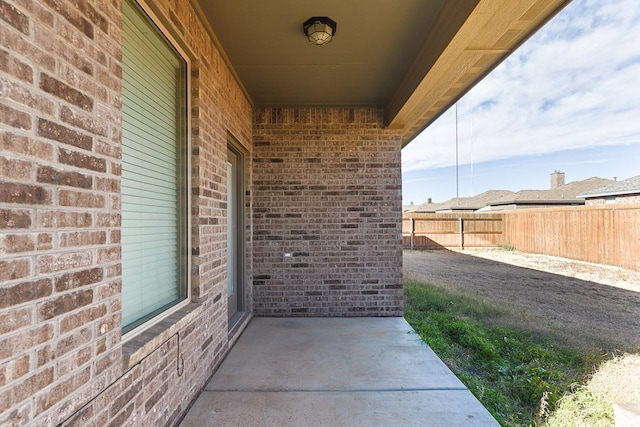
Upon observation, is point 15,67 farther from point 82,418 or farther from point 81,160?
point 82,418

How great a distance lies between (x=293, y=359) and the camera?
3.35 meters

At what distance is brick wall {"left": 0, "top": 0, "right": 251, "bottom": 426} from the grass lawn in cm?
273

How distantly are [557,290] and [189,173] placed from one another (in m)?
7.83

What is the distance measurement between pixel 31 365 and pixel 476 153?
3523cm

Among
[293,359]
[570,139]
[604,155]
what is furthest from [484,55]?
[604,155]

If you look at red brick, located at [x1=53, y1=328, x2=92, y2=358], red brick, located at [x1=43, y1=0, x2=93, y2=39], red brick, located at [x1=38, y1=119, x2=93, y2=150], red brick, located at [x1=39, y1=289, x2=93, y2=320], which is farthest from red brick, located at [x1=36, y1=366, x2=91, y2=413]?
red brick, located at [x1=43, y1=0, x2=93, y2=39]

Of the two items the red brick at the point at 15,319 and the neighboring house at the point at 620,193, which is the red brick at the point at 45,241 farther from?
the neighboring house at the point at 620,193

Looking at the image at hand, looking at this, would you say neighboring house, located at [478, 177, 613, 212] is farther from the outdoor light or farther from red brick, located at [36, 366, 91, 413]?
red brick, located at [36, 366, 91, 413]

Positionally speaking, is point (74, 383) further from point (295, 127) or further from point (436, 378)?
point (295, 127)

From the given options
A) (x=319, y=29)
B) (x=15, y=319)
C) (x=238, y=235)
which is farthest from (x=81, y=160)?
(x=238, y=235)

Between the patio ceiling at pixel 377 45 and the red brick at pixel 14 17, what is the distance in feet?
5.87

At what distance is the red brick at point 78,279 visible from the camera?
1209 millimetres

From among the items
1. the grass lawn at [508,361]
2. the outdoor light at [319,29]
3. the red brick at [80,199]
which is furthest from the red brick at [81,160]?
the grass lawn at [508,361]

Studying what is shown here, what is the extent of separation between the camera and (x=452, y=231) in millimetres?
15352
